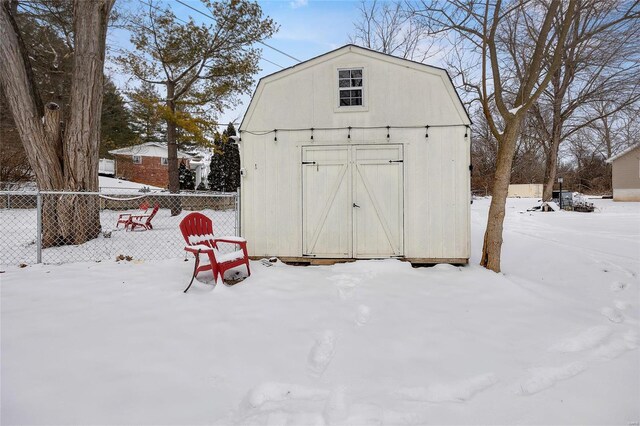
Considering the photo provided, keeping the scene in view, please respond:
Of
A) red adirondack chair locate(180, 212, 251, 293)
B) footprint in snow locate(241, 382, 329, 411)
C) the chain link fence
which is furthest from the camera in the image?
the chain link fence

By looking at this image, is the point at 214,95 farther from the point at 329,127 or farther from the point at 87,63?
the point at 329,127

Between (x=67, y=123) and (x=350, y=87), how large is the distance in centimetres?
613

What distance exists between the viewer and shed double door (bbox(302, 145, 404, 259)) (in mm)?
5449

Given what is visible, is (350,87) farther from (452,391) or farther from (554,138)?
(554,138)

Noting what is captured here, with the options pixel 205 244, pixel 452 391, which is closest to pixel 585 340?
pixel 452 391

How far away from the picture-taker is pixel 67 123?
23.1 ft

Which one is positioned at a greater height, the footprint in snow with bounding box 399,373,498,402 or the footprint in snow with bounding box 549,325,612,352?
the footprint in snow with bounding box 549,325,612,352

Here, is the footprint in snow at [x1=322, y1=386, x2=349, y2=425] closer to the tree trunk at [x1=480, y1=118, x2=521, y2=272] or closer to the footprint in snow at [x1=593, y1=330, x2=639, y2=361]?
the footprint in snow at [x1=593, y1=330, x2=639, y2=361]

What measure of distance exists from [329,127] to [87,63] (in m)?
5.66

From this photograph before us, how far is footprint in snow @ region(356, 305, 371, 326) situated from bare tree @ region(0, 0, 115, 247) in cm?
654

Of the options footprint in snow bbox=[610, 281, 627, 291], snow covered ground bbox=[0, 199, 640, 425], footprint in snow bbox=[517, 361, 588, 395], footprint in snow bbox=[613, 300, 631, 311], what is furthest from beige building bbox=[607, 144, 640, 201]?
footprint in snow bbox=[517, 361, 588, 395]

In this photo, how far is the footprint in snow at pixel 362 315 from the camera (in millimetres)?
3229

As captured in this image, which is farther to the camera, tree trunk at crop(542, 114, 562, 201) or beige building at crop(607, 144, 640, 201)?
beige building at crop(607, 144, 640, 201)

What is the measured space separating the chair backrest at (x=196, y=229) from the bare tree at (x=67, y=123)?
4213mm
